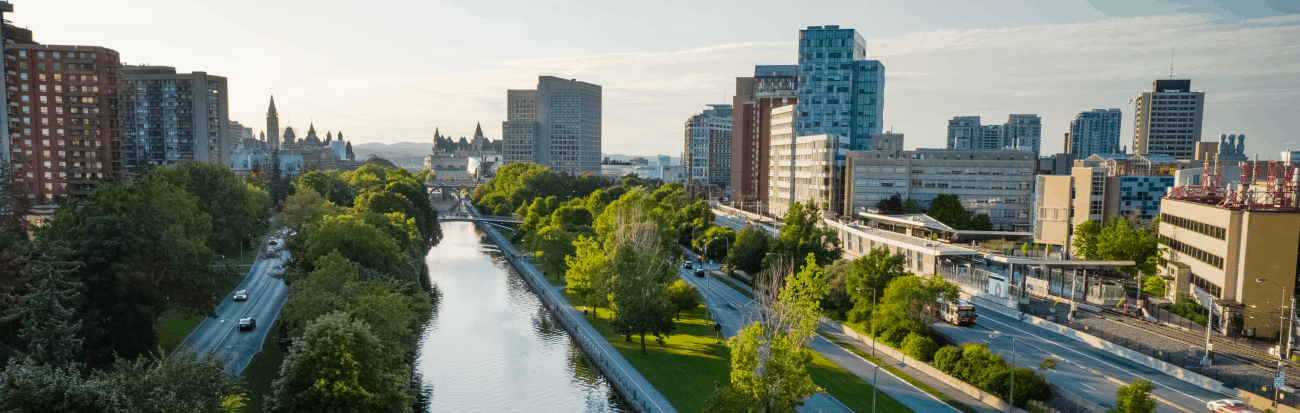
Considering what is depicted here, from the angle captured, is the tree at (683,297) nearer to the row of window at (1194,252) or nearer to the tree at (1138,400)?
the tree at (1138,400)

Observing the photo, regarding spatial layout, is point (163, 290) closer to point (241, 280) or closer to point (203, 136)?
point (241, 280)

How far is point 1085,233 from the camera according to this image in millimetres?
69188

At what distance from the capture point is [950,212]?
98.8 m

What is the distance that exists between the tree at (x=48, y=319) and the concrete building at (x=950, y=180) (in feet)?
306

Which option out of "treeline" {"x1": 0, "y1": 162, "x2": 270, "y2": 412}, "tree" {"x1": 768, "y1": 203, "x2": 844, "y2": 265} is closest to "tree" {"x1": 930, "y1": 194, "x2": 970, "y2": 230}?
"tree" {"x1": 768, "y1": 203, "x2": 844, "y2": 265}

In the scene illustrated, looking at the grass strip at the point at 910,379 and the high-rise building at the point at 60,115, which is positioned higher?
the high-rise building at the point at 60,115

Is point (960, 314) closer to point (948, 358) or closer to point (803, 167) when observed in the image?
point (948, 358)

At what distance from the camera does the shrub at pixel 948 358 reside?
43.5m

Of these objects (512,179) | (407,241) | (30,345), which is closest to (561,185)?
(512,179)

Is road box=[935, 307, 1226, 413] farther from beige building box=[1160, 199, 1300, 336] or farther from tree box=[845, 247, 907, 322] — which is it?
beige building box=[1160, 199, 1300, 336]

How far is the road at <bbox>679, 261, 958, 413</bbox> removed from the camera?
40469 millimetres

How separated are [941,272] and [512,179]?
120208 millimetres

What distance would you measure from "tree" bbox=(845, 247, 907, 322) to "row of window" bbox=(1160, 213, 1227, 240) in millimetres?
22144

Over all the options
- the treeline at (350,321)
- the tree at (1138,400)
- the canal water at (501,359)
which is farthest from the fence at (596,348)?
the tree at (1138,400)
